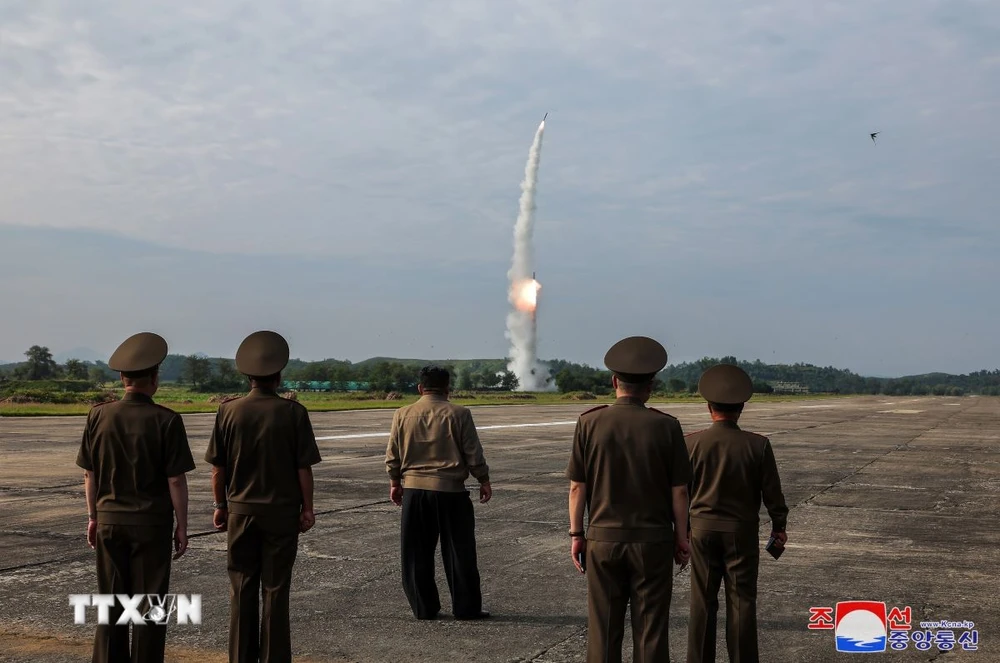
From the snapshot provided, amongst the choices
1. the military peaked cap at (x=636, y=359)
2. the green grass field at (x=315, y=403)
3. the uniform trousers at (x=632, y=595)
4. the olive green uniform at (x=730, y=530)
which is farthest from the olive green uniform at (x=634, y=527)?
the green grass field at (x=315, y=403)

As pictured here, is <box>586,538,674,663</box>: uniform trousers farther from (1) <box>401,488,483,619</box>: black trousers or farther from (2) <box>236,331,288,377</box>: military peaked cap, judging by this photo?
(1) <box>401,488,483,619</box>: black trousers

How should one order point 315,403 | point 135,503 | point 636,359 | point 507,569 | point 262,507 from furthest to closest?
point 315,403 → point 507,569 → point 262,507 → point 135,503 → point 636,359

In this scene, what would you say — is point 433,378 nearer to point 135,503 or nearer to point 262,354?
point 262,354

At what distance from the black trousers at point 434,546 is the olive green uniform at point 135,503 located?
2767mm

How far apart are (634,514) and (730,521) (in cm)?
82

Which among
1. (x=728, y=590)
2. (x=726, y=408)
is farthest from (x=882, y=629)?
(x=726, y=408)

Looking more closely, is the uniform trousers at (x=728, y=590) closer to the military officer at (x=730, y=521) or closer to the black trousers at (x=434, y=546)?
the military officer at (x=730, y=521)

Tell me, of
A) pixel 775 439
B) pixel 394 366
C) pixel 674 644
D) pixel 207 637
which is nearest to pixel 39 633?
pixel 207 637

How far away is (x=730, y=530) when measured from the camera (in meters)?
6.09

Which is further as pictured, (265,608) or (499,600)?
(499,600)

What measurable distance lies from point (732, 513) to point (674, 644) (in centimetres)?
247

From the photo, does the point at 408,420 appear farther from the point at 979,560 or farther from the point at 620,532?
the point at 979,560

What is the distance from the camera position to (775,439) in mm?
35219

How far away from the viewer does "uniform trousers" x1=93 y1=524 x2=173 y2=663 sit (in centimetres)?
603
